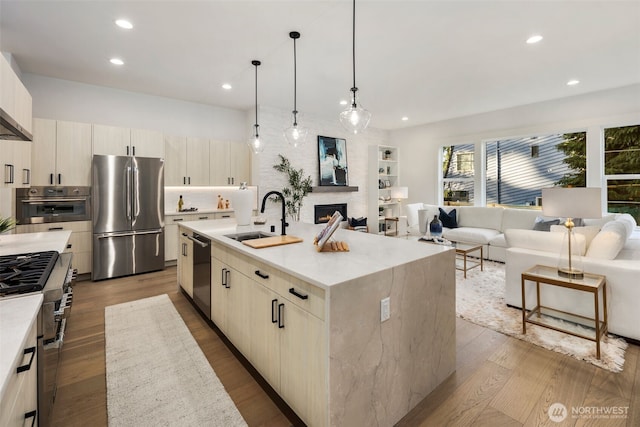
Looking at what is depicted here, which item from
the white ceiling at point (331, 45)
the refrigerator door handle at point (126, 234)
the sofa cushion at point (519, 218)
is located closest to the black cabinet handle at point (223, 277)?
the white ceiling at point (331, 45)

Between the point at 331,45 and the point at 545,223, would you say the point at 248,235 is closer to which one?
the point at 331,45

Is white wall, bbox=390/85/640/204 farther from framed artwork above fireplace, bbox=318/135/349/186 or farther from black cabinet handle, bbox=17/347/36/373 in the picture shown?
black cabinet handle, bbox=17/347/36/373

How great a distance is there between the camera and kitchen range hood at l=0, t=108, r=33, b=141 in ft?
6.01

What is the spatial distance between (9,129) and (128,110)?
10.3 feet

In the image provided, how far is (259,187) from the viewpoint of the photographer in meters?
5.63

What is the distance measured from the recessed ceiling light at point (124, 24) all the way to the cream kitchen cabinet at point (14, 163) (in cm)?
148

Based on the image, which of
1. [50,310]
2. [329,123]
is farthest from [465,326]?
[329,123]

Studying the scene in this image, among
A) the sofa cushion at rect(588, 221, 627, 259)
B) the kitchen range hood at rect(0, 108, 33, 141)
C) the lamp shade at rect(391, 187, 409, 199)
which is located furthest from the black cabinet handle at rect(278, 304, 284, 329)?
the lamp shade at rect(391, 187, 409, 199)

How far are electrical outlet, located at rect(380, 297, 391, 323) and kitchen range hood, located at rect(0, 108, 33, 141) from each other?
2.48m

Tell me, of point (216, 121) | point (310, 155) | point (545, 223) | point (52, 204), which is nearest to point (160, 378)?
point (52, 204)

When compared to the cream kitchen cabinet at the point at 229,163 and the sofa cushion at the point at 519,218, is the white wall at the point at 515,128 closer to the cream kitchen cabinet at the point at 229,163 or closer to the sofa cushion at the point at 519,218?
the sofa cushion at the point at 519,218

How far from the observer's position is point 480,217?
5914 mm

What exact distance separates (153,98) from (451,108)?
5589mm

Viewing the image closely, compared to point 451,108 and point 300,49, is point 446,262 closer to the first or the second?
point 300,49
